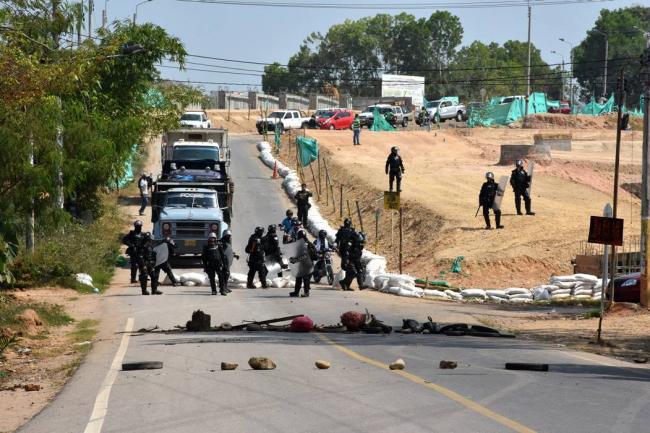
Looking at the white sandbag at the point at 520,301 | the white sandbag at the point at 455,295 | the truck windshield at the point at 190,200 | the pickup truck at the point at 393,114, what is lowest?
the white sandbag at the point at 520,301

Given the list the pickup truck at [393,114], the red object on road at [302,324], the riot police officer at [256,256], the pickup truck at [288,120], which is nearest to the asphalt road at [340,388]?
the red object on road at [302,324]

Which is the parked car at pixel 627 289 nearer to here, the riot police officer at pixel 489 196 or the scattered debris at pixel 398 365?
the riot police officer at pixel 489 196

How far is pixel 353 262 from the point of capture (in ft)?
98.2

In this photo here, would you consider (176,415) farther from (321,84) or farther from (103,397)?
(321,84)

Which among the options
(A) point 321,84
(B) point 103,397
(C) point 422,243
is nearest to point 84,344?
(B) point 103,397

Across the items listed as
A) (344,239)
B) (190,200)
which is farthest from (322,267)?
(190,200)

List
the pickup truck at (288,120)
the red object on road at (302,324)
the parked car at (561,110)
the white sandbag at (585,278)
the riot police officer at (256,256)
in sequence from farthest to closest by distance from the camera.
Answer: the parked car at (561,110), the pickup truck at (288,120), the white sandbag at (585,278), the riot police officer at (256,256), the red object on road at (302,324)

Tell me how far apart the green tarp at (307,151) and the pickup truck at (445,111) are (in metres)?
27.5

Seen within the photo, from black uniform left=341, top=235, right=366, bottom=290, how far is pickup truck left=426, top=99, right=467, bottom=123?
56926 millimetres

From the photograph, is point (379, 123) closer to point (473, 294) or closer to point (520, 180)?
point (520, 180)

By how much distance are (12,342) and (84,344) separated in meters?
1.19

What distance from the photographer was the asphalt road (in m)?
11.1

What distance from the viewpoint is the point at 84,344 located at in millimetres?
19656

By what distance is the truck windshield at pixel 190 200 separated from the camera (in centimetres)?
3547
